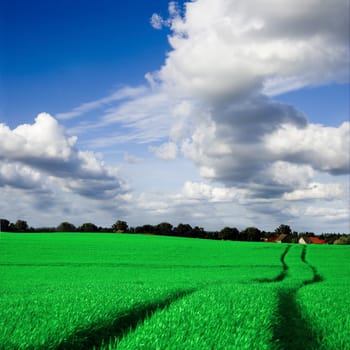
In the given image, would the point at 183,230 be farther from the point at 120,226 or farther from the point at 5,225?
the point at 5,225

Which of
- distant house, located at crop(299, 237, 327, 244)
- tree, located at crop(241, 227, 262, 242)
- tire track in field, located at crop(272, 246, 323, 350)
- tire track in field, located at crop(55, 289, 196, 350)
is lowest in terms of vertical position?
distant house, located at crop(299, 237, 327, 244)

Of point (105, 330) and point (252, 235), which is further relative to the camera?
point (252, 235)

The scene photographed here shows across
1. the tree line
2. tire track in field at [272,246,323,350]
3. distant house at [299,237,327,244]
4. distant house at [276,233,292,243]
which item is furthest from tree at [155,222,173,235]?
tire track in field at [272,246,323,350]

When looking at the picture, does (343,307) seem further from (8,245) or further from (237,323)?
(8,245)

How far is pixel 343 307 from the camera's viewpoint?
11945 mm

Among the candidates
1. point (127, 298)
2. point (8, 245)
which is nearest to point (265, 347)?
point (127, 298)

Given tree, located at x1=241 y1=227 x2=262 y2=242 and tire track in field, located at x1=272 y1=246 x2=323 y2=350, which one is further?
tree, located at x1=241 y1=227 x2=262 y2=242

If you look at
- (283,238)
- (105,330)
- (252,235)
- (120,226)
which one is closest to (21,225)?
(120,226)

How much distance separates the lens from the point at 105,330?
27.3ft

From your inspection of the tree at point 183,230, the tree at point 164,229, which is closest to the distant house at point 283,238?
the tree at point 183,230

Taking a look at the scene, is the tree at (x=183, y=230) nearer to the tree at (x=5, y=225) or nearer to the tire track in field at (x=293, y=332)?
the tree at (x=5, y=225)

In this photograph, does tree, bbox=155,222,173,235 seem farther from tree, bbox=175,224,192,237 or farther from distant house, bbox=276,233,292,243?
distant house, bbox=276,233,292,243

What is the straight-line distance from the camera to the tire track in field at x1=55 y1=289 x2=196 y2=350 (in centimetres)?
711

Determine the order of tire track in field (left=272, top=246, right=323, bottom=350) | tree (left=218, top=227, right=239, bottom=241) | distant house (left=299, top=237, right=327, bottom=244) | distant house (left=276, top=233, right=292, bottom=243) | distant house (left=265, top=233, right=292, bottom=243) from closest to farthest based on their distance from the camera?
1. tire track in field (left=272, top=246, right=323, bottom=350)
2. tree (left=218, top=227, right=239, bottom=241)
3. distant house (left=265, top=233, right=292, bottom=243)
4. distant house (left=276, top=233, right=292, bottom=243)
5. distant house (left=299, top=237, right=327, bottom=244)
